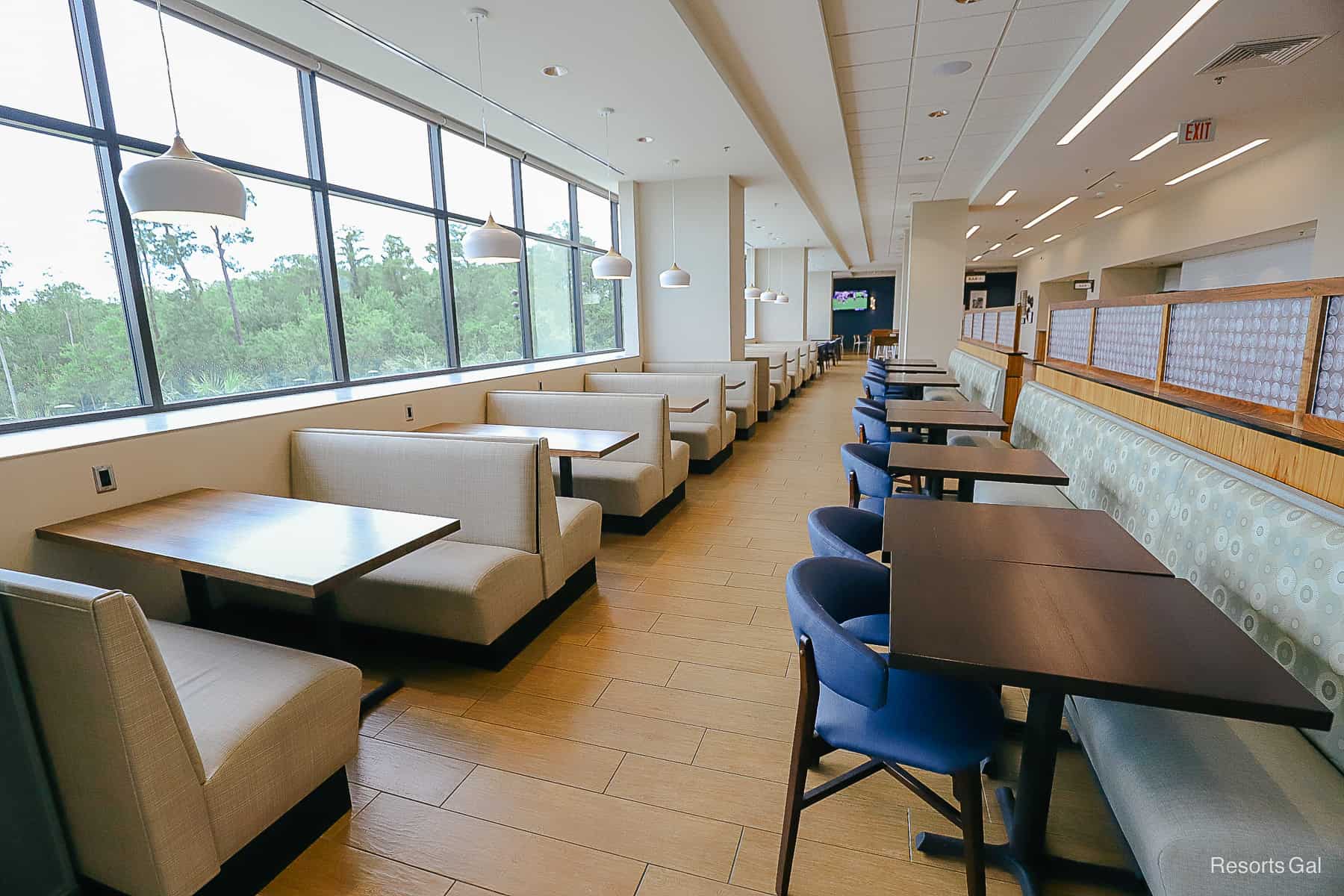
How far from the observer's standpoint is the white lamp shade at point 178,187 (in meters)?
1.89

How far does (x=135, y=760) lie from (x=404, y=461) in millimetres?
1653

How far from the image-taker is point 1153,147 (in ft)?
21.0

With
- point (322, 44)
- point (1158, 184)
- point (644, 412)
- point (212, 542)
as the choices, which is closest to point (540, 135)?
point (322, 44)

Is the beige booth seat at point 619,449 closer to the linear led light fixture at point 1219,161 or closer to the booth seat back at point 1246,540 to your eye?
the booth seat back at point 1246,540

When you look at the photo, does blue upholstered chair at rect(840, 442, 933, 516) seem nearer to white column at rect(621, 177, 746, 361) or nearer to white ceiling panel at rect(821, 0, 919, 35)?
white ceiling panel at rect(821, 0, 919, 35)

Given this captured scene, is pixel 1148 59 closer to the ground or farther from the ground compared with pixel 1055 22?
closer to the ground

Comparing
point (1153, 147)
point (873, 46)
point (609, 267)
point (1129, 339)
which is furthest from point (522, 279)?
point (1153, 147)

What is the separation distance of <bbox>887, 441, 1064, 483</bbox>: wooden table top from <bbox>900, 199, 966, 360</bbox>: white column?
7.38 meters

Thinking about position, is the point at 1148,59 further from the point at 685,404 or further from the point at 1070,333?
the point at 685,404

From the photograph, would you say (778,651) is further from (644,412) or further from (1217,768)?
(644,412)

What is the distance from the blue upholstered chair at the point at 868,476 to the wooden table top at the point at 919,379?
9.67 feet

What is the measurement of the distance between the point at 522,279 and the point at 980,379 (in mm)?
4963

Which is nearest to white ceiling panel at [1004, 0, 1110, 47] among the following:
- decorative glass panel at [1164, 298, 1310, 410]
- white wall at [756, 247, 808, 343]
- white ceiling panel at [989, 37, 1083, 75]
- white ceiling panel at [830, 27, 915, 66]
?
white ceiling panel at [989, 37, 1083, 75]

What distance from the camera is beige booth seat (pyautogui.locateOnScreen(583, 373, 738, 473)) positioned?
18.4ft
